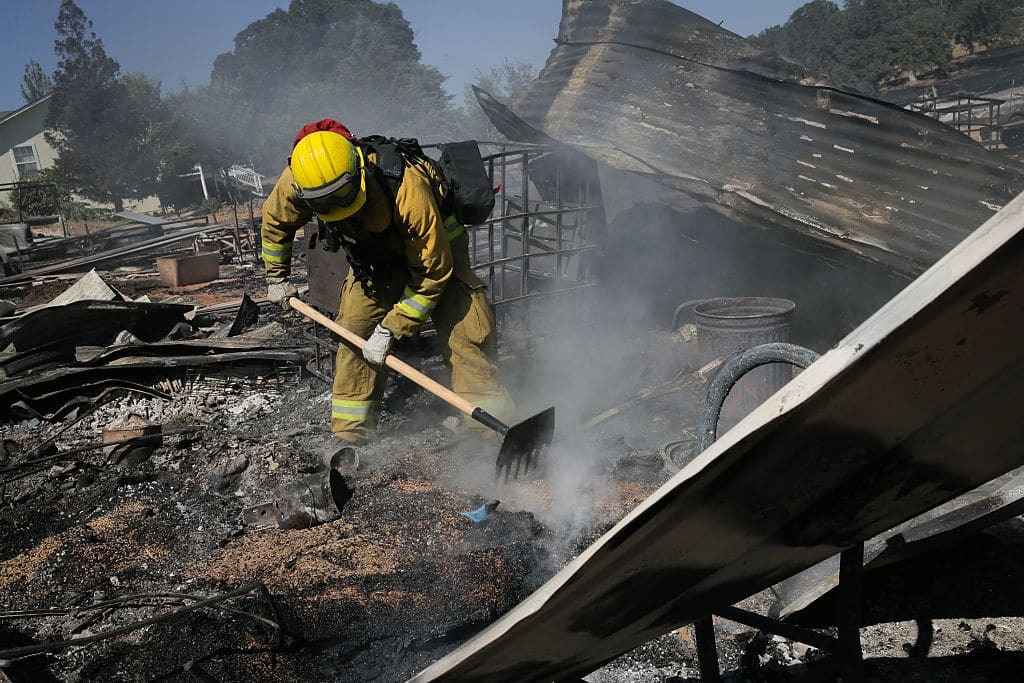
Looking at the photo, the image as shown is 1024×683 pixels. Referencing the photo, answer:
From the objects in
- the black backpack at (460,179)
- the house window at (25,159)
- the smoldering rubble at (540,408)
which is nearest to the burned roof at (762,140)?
the smoldering rubble at (540,408)

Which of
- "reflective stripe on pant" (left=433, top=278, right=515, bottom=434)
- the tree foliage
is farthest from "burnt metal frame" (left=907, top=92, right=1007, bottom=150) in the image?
"reflective stripe on pant" (left=433, top=278, right=515, bottom=434)

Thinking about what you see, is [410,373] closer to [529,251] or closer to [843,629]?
[529,251]

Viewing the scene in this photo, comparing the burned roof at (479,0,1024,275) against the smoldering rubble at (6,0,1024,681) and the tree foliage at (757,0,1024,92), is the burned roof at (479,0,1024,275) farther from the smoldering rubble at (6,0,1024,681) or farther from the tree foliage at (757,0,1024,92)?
Answer: the tree foliage at (757,0,1024,92)

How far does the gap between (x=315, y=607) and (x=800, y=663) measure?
2025 millimetres

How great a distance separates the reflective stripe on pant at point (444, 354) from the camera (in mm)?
4434

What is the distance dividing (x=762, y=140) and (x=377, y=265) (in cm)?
359

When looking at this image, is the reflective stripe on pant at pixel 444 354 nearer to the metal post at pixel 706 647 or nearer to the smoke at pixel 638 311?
the smoke at pixel 638 311

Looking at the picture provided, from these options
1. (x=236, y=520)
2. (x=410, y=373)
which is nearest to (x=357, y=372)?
(x=410, y=373)

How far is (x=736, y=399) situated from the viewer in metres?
4.94

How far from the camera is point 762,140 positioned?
585 cm

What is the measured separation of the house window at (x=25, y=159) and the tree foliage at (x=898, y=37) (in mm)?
31019

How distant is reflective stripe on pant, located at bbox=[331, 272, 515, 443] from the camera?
4434 mm

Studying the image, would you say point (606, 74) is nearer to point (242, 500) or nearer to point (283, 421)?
point (283, 421)

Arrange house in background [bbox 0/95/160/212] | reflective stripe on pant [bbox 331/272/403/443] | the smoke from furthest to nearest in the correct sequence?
house in background [bbox 0/95/160/212] → the smoke → reflective stripe on pant [bbox 331/272/403/443]
